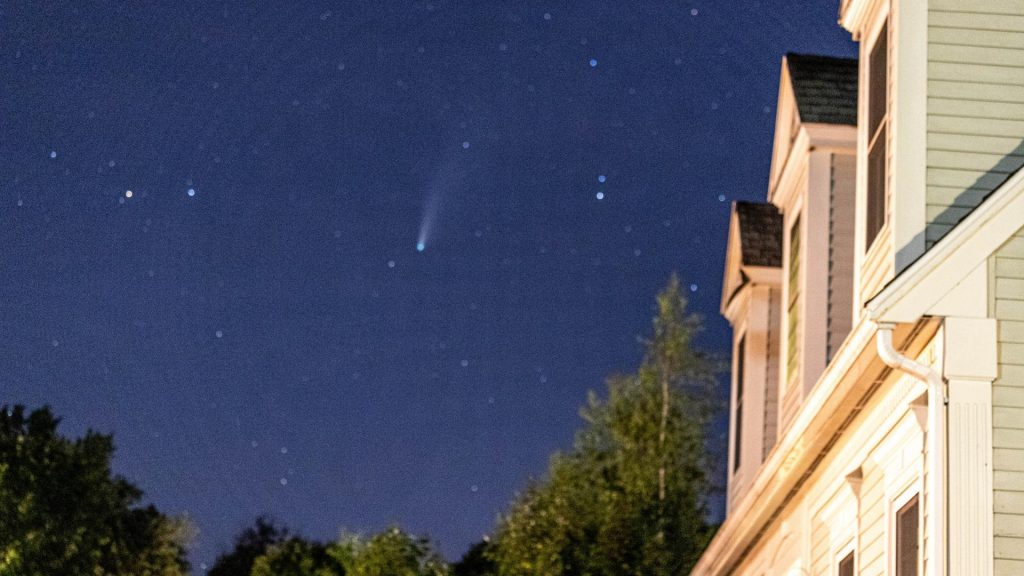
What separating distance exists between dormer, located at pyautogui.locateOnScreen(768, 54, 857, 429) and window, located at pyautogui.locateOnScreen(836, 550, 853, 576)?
8.21 feet

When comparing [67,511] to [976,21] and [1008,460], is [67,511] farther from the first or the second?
[1008,460]

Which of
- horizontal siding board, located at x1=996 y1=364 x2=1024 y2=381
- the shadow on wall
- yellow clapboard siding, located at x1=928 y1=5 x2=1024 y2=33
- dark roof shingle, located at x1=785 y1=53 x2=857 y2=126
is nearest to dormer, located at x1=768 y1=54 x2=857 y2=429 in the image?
dark roof shingle, located at x1=785 y1=53 x2=857 y2=126

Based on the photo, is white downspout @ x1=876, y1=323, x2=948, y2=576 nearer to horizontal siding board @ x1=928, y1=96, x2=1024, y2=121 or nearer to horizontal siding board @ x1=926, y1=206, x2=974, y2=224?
horizontal siding board @ x1=926, y1=206, x2=974, y2=224

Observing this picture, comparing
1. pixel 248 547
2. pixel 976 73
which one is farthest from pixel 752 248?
pixel 248 547

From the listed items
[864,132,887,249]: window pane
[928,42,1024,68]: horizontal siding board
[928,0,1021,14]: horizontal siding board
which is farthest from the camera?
[864,132,887,249]: window pane

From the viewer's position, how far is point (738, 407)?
19.9 m

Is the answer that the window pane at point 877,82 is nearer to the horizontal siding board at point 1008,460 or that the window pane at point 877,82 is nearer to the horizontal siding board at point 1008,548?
the horizontal siding board at point 1008,460

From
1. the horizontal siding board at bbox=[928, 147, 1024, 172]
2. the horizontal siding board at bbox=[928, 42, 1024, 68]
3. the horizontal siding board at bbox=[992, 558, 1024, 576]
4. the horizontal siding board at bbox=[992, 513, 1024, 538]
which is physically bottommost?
the horizontal siding board at bbox=[992, 558, 1024, 576]

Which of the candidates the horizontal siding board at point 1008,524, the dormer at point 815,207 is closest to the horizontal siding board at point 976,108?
the horizontal siding board at point 1008,524

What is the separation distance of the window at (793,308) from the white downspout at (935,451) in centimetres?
630

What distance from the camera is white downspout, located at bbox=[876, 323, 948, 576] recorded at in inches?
→ 366

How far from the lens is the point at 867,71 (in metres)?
12.2

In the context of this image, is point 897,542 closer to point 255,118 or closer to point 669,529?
point 669,529

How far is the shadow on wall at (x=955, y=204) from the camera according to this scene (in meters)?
10.4
